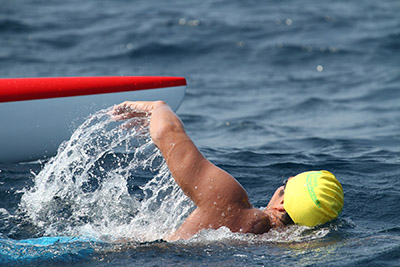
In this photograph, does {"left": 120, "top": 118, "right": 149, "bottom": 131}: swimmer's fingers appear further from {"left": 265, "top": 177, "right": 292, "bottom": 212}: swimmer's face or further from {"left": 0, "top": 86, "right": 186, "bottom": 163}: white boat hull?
{"left": 0, "top": 86, "right": 186, "bottom": 163}: white boat hull

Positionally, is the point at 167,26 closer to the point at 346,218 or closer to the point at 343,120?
the point at 343,120

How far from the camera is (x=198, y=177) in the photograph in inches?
153

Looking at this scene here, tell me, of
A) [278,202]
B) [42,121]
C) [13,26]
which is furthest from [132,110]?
[13,26]

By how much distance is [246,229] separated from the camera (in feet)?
13.4

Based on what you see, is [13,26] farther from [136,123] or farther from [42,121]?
[136,123]

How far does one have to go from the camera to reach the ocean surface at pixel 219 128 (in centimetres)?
418

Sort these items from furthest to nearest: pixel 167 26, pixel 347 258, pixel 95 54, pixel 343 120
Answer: pixel 167 26 → pixel 95 54 → pixel 343 120 → pixel 347 258

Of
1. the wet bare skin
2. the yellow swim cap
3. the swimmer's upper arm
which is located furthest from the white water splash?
the yellow swim cap

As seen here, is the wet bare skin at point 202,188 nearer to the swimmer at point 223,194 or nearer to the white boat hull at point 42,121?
the swimmer at point 223,194

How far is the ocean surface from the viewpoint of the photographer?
4184mm

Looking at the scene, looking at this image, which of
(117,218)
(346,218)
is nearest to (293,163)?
(346,218)

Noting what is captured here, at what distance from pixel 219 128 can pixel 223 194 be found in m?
5.56

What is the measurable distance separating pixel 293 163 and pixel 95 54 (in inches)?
358

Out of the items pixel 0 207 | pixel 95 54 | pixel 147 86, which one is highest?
pixel 95 54
